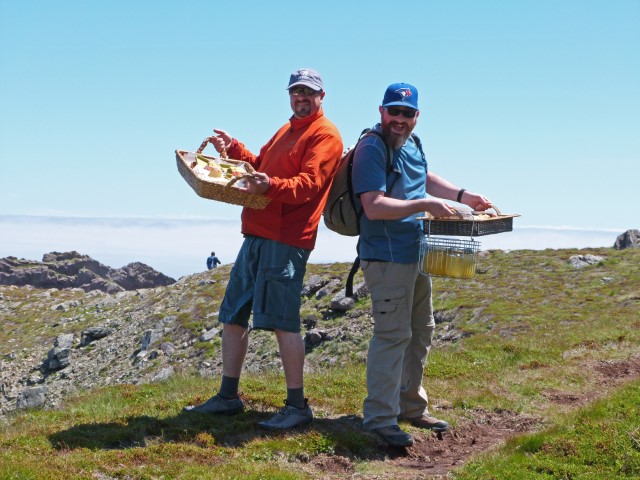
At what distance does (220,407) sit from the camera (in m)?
9.78

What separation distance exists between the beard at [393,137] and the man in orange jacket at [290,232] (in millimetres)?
582

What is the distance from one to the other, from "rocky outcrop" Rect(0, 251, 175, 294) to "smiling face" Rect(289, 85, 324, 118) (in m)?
134

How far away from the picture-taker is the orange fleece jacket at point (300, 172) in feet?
28.2

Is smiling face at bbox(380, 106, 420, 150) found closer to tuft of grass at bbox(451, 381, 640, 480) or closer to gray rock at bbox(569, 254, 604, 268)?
tuft of grass at bbox(451, 381, 640, 480)

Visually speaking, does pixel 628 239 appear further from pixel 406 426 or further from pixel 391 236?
pixel 391 236

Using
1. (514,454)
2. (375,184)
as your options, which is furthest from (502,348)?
(375,184)

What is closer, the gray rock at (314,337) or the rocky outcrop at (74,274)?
the gray rock at (314,337)

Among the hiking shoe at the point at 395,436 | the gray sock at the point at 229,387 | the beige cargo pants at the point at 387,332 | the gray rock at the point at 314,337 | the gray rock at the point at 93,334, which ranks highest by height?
the beige cargo pants at the point at 387,332

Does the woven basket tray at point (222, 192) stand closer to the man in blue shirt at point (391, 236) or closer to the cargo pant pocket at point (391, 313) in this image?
the man in blue shirt at point (391, 236)

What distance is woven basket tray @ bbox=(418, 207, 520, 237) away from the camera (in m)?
8.38

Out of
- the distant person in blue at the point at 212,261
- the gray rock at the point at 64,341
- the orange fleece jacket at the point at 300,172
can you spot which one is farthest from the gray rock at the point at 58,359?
the orange fleece jacket at the point at 300,172

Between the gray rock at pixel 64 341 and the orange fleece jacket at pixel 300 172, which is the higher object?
the orange fleece jacket at pixel 300 172

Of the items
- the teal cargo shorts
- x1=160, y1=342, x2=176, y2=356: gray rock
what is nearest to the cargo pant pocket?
the teal cargo shorts

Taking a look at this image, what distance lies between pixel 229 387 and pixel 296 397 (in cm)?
101
